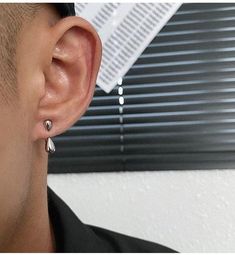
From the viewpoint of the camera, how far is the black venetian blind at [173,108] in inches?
47.3

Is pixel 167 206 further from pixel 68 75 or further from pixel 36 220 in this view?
pixel 68 75

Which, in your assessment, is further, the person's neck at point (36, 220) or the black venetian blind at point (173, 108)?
the black venetian blind at point (173, 108)

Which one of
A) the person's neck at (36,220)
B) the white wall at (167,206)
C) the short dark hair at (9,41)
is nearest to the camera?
the short dark hair at (9,41)

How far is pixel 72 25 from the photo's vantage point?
75 cm

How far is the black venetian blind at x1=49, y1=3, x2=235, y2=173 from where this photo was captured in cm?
120

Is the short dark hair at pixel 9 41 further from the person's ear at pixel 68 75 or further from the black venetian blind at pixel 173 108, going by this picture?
the black venetian blind at pixel 173 108

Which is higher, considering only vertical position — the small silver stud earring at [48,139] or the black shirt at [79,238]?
the small silver stud earring at [48,139]

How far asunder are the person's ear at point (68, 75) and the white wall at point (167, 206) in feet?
1.62

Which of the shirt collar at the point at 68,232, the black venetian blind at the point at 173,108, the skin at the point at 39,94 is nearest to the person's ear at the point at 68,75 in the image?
the skin at the point at 39,94

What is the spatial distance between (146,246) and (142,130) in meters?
0.37

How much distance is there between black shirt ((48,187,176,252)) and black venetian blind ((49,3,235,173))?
28cm

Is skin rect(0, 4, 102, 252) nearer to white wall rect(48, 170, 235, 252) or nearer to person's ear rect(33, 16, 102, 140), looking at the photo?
person's ear rect(33, 16, 102, 140)

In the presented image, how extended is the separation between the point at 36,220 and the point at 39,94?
0.97 ft

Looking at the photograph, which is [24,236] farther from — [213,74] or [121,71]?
[213,74]
